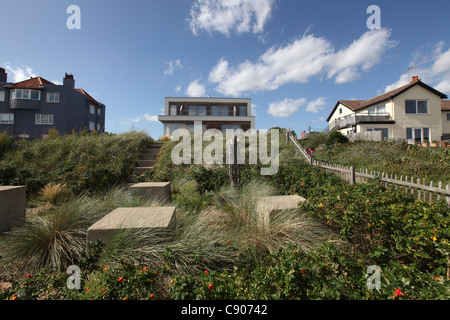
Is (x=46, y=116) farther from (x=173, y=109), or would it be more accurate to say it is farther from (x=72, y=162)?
(x=72, y=162)

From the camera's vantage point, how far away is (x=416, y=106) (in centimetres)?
2084

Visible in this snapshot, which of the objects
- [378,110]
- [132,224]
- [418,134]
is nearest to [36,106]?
[132,224]

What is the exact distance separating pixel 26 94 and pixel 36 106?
180cm

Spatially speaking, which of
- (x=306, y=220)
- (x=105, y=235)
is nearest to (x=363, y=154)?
(x=306, y=220)

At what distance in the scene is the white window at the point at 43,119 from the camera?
24828 millimetres

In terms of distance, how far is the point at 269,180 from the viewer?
5.96m

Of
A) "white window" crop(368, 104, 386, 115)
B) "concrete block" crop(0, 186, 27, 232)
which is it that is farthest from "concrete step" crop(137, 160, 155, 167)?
"white window" crop(368, 104, 386, 115)

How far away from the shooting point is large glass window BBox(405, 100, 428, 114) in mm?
20750

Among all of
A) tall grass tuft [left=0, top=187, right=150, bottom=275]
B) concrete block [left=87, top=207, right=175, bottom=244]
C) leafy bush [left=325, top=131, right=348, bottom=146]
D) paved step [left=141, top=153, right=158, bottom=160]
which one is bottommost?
tall grass tuft [left=0, top=187, right=150, bottom=275]

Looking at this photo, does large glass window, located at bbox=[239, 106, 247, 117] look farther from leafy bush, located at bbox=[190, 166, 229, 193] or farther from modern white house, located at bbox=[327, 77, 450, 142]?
leafy bush, located at bbox=[190, 166, 229, 193]

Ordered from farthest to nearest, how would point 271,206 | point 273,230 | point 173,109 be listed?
point 173,109, point 271,206, point 273,230

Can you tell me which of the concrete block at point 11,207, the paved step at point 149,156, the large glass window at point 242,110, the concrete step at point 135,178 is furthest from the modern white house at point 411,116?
the concrete block at point 11,207
